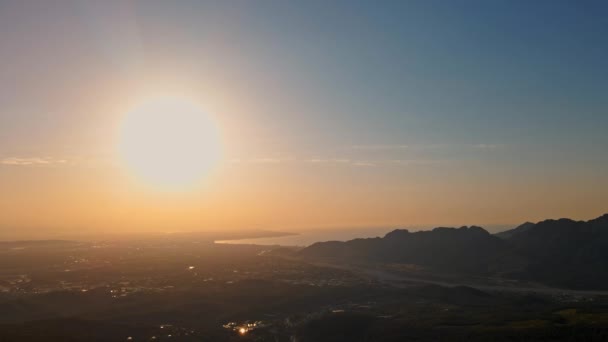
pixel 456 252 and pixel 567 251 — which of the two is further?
pixel 456 252

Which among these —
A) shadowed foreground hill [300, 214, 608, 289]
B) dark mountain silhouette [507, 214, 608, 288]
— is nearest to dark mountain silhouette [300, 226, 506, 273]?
shadowed foreground hill [300, 214, 608, 289]

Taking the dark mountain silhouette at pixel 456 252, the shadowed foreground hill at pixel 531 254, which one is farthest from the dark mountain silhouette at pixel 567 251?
the dark mountain silhouette at pixel 456 252

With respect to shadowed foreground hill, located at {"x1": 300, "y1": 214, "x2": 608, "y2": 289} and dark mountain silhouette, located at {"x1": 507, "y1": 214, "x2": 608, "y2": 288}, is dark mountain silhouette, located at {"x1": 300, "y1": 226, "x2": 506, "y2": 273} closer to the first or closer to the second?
shadowed foreground hill, located at {"x1": 300, "y1": 214, "x2": 608, "y2": 289}

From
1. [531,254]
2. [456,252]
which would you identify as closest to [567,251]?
[531,254]

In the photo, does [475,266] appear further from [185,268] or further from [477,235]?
[185,268]

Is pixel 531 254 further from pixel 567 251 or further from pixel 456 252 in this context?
pixel 456 252

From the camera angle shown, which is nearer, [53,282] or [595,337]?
[595,337]

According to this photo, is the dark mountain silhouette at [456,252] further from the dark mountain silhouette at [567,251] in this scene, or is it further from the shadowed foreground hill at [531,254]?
the dark mountain silhouette at [567,251]

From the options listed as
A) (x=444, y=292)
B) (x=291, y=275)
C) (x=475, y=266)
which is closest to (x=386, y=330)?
(x=444, y=292)
